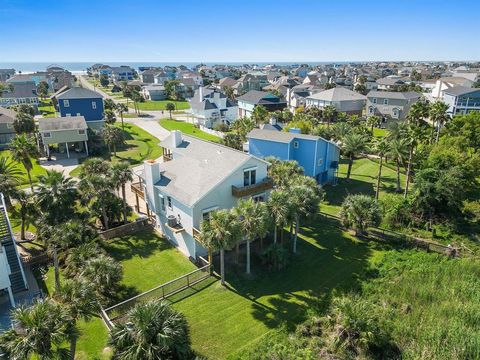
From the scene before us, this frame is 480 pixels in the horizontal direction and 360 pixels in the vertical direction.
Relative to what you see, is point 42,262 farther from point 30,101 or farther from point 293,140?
point 30,101

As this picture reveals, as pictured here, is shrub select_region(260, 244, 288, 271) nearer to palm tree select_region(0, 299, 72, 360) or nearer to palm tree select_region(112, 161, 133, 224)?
palm tree select_region(112, 161, 133, 224)

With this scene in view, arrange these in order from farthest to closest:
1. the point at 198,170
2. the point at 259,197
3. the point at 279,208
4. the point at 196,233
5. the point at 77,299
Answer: the point at 259,197
the point at 198,170
the point at 196,233
the point at 279,208
the point at 77,299

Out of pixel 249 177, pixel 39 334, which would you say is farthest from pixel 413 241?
pixel 39 334

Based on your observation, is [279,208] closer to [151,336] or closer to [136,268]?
[136,268]

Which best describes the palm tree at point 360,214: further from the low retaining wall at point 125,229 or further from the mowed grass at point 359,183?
the low retaining wall at point 125,229

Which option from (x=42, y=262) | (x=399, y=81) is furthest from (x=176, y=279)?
(x=399, y=81)

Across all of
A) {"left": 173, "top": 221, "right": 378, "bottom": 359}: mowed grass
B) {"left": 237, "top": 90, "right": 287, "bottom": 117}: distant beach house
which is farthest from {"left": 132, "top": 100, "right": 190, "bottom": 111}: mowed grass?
{"left": 173, "top": 221, "right": 378, "bottom": 359}: mowed grass

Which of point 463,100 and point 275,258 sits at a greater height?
point 463,100
